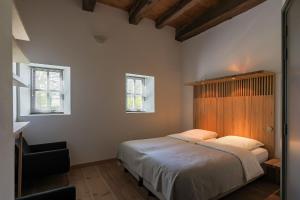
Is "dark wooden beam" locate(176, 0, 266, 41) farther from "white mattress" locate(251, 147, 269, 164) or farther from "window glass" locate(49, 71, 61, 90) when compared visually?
"window glass" locate(49, 71, 61, 90)

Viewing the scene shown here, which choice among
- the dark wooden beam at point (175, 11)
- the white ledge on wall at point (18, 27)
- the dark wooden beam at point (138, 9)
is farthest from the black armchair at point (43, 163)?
the dark wooden beam at point (175, 11)

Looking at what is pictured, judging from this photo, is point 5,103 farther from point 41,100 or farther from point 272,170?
point 272,170

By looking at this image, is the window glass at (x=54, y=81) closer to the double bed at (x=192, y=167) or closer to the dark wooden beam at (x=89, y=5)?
the dark wooden beam at (x=89, y=5)

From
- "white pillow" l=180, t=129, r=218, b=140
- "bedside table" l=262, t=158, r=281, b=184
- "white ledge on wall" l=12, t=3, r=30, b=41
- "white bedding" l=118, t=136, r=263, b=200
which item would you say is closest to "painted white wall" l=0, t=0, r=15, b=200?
"white ledge on wall" l=12, t=3, r=30, b=41

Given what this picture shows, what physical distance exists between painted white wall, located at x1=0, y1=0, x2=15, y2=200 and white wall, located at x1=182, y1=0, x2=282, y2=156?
11.4 ft

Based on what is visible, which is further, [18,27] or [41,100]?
[41,100]

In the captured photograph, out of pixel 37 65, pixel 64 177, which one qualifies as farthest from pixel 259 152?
pixel 37 65

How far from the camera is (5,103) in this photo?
82 cm

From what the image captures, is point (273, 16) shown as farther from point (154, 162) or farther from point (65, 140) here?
point (65, 140)

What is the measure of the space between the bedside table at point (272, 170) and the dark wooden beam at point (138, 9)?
3.41 m

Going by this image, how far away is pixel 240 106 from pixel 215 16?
195cm

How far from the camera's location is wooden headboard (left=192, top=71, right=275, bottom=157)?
2.94 metres

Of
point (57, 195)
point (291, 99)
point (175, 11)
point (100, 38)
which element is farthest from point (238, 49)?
point (57, 195)

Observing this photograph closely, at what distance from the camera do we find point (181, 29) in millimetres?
4535
